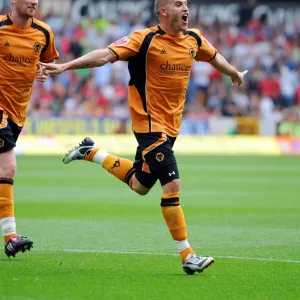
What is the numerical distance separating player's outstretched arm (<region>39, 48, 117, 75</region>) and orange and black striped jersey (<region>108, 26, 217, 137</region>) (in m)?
0.29

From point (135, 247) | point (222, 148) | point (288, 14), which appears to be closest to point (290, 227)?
point (135, 247)

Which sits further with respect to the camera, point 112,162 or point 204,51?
point 112,162

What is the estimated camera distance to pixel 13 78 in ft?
28.5

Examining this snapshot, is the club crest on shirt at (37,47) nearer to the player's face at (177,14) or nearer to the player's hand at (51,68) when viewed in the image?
the player's hand at (51,68)

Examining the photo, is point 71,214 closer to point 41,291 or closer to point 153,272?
point 153,272

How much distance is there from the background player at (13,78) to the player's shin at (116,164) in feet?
3.17

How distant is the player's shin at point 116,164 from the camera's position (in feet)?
29.4

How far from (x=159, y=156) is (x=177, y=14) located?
1305mm

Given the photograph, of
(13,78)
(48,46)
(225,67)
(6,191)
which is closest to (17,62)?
(13,78)

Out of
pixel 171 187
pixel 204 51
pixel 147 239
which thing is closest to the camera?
pixel 171 187

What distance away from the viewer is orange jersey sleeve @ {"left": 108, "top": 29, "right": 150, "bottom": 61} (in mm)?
7918

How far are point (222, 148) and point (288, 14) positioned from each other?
825 cm

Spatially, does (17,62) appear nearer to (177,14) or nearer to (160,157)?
(177,14)

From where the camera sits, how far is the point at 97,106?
2986 cm
